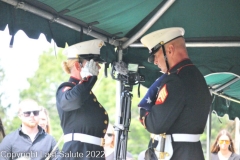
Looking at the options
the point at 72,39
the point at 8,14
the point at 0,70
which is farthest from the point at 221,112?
the point at 0,70

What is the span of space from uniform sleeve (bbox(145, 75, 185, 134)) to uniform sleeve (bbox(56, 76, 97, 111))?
50 centimetres

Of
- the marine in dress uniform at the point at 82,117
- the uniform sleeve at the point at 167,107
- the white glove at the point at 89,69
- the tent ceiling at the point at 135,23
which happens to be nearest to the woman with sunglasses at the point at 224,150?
the tent ceiling at the point at 135,23

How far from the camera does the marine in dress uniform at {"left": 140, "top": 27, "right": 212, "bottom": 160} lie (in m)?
3.29

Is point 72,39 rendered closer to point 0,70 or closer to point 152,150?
point 152,150

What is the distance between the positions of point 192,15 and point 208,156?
240cm

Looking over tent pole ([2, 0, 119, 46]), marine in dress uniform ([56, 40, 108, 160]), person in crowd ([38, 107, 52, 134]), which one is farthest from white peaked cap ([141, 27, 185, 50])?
person in crowd ([38, 107, 52, 134])

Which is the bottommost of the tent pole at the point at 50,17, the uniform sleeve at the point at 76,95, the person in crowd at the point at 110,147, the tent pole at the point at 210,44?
the person in crowd at the point at 110,147

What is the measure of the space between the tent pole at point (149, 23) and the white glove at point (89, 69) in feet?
3.39

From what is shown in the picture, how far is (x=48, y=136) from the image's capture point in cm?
512

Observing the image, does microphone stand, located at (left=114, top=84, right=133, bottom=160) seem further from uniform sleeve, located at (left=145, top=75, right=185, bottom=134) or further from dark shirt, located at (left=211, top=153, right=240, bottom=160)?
dark shirt, located at (left=211, top=153, right=240, bottom=160)

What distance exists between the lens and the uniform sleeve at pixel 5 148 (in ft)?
15.0

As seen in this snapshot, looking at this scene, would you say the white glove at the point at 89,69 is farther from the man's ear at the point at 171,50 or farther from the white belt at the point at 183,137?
the white belt at the point at 183,137

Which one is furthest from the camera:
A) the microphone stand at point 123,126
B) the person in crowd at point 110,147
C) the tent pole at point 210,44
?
the person in crowd at point 110,147

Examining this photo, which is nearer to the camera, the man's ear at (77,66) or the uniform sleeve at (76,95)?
the uniform sleeve at (76,95)
